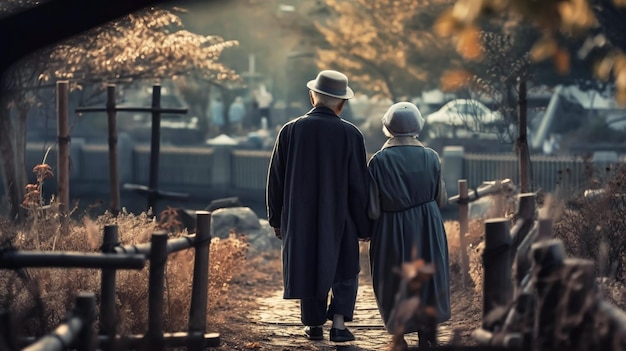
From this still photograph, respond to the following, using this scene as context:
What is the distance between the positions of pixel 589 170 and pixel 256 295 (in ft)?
11.0

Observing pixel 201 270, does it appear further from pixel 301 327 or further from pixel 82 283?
pixel 301 327

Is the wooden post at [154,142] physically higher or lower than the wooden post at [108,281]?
higher

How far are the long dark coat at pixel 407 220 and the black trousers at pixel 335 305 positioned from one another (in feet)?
0.94

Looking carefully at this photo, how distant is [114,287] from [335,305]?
6.62ft

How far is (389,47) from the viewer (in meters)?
33.3

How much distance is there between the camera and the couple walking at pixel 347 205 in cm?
809

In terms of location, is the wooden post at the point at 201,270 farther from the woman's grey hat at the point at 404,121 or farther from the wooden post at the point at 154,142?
the wooden post at the point at 154,142

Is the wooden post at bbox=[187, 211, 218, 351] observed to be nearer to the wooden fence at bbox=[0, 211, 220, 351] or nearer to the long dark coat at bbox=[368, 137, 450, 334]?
the wooden fence at bbox=[0, 211, 220, 351]

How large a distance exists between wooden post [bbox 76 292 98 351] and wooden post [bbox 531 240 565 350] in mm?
1788

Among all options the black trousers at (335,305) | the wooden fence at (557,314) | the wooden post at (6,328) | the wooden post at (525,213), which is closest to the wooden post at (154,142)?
the black trousers at (335,305)

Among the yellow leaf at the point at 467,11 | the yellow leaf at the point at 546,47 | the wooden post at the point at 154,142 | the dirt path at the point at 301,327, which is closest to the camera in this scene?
the yellow leaf at the point at 467,11

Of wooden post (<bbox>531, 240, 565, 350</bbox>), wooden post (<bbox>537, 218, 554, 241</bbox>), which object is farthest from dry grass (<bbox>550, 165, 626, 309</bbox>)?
wooden post (<bbox>531, 240, 565, 350</bbox>)

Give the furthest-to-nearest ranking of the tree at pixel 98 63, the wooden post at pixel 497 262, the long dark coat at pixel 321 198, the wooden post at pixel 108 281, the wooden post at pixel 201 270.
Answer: the tree at pixel 98 63
the long dark coat at pixel 321 198
the wooden post at pixel 201 270
the wooden post at pixel 108 281
the wooden post at pixel 497 262

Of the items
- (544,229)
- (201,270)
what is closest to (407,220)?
(201,270)
